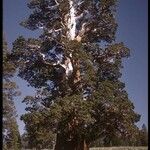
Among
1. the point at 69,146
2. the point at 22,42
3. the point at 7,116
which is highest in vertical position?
the point at 22,42

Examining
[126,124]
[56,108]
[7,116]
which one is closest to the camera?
[56,108]

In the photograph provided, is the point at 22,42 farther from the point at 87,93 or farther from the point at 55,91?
the point at 87,93

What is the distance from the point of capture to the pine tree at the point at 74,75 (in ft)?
59.7

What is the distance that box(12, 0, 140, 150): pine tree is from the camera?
59.7ft

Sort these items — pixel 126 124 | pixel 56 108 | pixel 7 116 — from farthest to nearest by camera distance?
pixel 7 116 → pixel 126 124 → pixel 56 108

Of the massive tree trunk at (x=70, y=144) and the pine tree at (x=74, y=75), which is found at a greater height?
the pine tree at (x=74, y=75)

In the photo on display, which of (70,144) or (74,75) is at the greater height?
(74,75)

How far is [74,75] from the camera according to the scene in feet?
65.5

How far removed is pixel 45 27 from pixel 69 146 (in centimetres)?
647

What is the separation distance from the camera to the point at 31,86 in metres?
20.9

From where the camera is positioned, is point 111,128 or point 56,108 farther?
point 111,128

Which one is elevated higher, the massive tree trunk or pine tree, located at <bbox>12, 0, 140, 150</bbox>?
pine tree, located at <bbox>12, 0, 140, 150</bbox>

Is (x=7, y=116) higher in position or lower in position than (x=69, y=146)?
higher

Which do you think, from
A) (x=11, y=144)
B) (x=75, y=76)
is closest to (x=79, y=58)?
(x=75, y=76)
